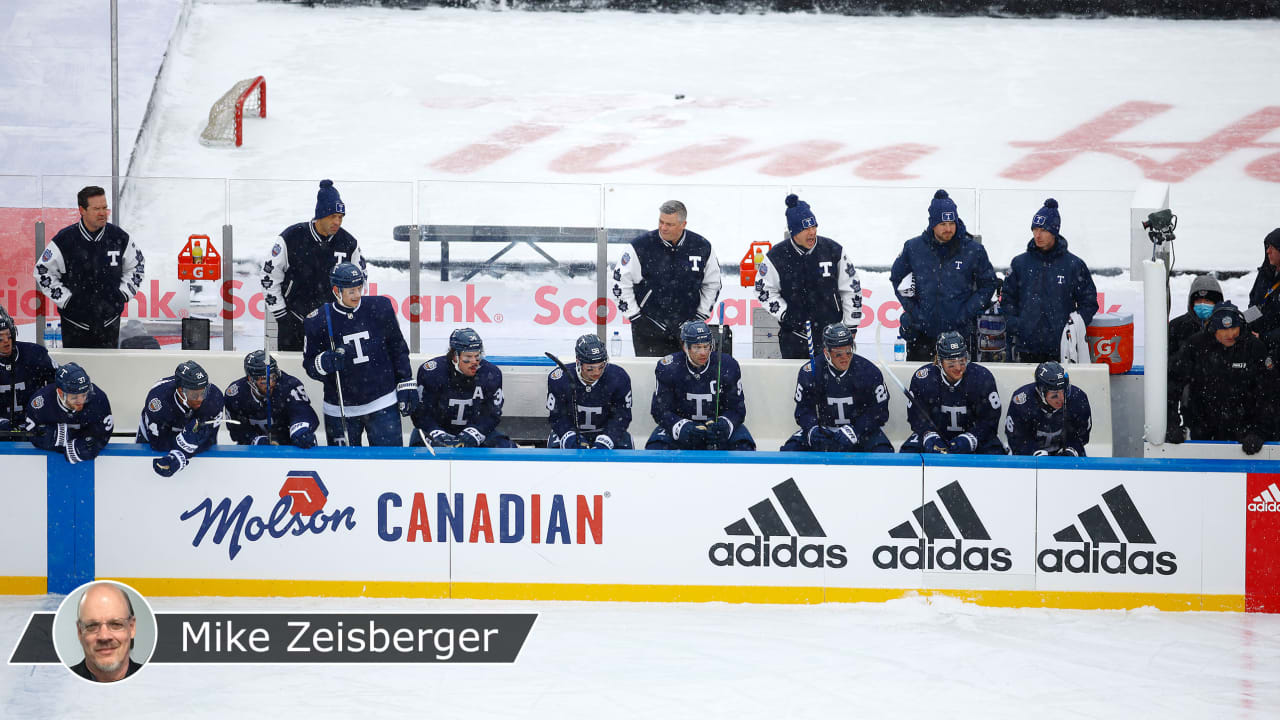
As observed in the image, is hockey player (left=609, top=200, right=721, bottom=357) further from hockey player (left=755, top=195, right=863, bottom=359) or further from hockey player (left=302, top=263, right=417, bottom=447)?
hockey player (left=302, top=263, right=417, bottom=447)

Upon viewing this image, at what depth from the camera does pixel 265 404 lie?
7.49 metres

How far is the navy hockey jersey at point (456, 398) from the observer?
7430 millimetres

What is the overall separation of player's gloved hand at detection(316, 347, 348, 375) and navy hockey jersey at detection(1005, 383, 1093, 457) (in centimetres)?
372

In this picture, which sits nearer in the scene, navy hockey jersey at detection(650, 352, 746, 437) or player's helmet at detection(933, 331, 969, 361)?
player's helmet at detection(933, 331, 969, 361)

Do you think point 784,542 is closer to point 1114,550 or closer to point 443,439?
point 1114,550

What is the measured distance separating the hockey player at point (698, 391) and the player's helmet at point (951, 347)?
1.14 meters

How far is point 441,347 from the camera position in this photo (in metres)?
8.58

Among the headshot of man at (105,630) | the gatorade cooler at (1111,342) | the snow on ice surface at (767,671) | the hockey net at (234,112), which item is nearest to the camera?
the headshot of man at (105,630)

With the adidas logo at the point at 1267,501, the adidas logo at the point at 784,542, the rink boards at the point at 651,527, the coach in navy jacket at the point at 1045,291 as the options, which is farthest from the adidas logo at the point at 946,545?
the coach in navy jacket at the point at 1045,291

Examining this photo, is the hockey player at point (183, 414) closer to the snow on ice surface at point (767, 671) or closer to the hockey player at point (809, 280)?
the snow on ice surface at point (767, 671)

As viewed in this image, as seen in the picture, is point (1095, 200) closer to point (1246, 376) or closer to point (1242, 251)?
point (1246, 376)

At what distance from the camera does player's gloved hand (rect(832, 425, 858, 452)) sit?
7184 mm

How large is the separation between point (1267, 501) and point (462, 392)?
13.9 feet

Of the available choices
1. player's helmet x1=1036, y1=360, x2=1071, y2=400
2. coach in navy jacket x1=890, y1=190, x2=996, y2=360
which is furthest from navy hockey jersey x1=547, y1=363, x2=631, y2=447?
player's helmet x1=1036, y1=360, x2=1071, y2=400
